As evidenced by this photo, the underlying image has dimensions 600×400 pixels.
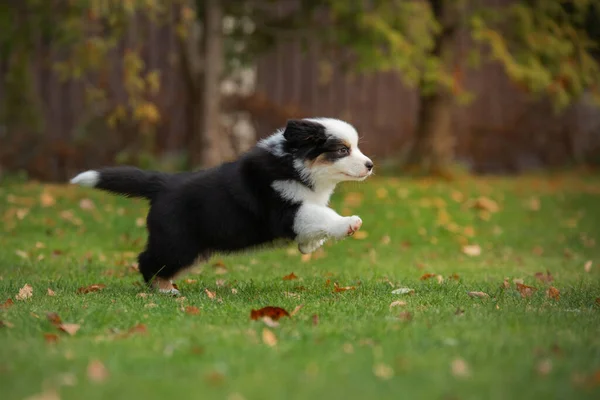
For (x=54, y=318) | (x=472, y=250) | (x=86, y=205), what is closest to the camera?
(x=54, y=318)

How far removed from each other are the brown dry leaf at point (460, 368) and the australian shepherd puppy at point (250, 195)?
→ 193cm

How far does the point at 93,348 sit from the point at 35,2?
8.91 m

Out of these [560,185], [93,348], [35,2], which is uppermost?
[35,2]

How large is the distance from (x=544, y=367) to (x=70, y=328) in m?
2.54

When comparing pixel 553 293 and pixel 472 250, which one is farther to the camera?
pixel 472 250

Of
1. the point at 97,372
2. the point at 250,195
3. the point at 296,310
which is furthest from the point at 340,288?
the point at 97,372

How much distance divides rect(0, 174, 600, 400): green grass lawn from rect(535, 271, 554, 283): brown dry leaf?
3 cm

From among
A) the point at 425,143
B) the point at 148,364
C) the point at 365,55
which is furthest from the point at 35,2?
the point at 148,364

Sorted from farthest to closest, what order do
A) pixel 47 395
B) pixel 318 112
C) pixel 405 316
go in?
pixel 318 112, pixel 405 316, pixel 47 395

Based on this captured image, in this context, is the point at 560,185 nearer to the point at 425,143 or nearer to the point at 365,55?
the point at 425,143

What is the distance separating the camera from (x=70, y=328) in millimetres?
4734

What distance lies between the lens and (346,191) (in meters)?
12.3

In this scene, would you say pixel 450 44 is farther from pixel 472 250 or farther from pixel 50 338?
pixel 50 338

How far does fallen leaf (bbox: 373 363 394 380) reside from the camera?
12.5 ft
